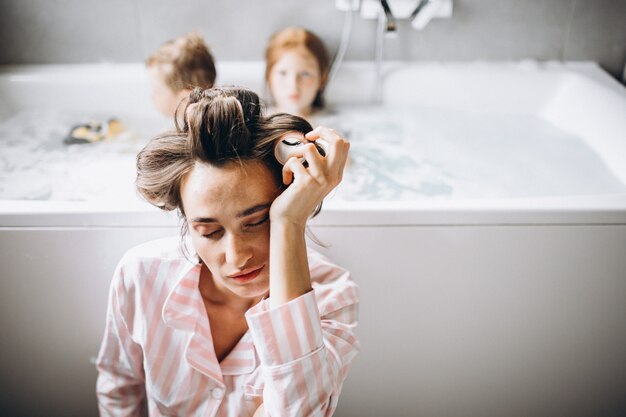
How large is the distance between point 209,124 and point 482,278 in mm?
617

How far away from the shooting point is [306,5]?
1.75m

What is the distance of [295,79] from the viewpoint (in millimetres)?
1605

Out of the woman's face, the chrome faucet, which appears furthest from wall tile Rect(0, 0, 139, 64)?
the woman's face

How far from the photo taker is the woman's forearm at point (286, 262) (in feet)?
2.01

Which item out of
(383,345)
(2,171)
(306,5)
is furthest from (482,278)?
(2,171)

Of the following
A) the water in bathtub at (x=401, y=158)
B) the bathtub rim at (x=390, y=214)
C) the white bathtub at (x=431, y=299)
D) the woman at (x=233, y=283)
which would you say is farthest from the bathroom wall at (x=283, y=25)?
the woman at (x=233, y=283)

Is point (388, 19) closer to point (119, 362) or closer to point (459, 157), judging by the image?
point (459, 157)

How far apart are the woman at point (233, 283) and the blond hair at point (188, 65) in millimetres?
827

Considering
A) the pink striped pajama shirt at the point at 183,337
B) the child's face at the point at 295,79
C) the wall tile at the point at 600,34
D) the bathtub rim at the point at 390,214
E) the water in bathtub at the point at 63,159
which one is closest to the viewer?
the pink striped pajama shirt at the point at 183,337

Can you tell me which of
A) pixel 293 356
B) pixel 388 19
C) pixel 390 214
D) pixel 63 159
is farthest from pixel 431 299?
pixel 63 159

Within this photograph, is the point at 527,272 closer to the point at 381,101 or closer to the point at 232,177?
the point at 232,177

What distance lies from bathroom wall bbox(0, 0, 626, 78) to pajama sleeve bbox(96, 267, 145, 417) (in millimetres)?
1280

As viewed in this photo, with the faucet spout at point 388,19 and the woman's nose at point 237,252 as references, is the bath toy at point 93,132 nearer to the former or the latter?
the faucet spout at point 388,19

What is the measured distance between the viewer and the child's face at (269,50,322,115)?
63.4 inches
